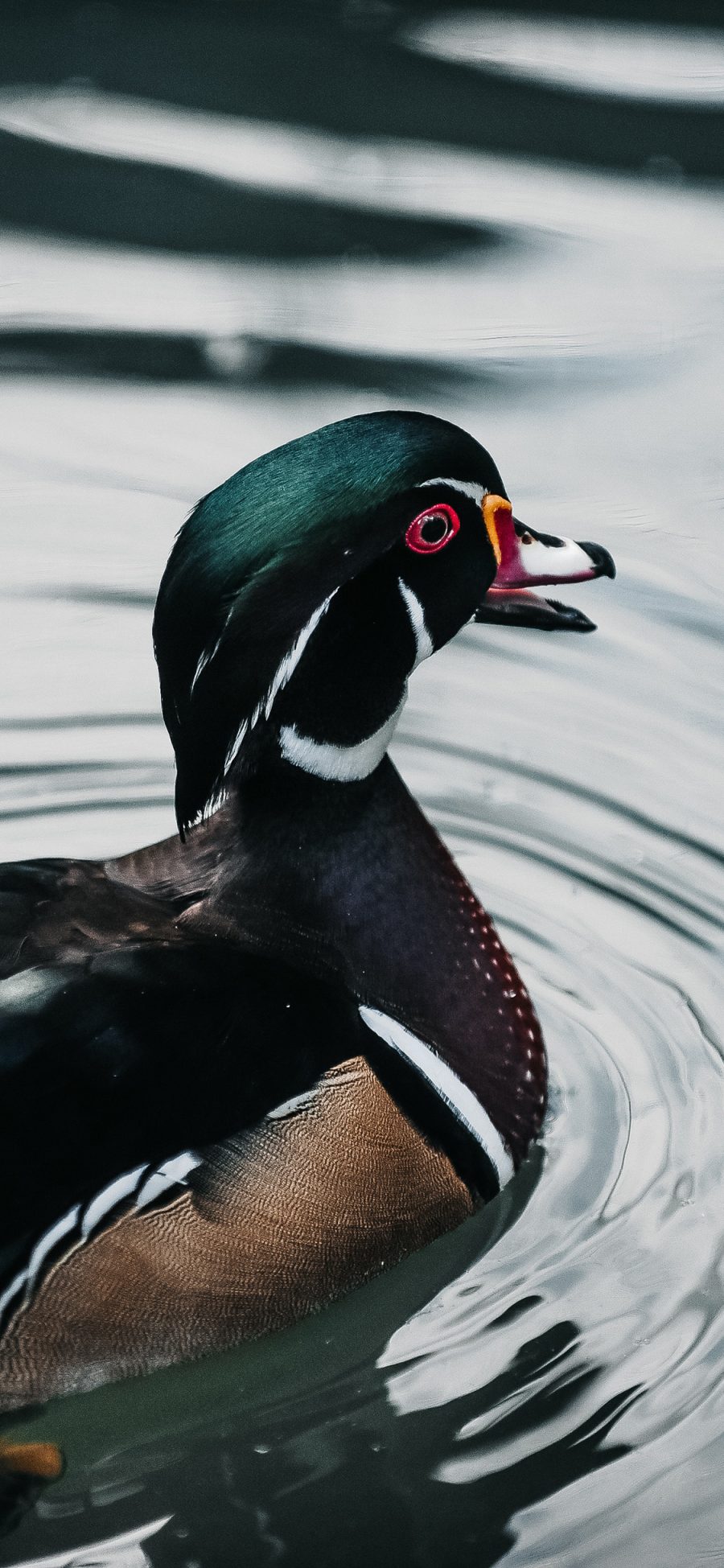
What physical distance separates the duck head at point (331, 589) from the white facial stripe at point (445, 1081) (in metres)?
0.42

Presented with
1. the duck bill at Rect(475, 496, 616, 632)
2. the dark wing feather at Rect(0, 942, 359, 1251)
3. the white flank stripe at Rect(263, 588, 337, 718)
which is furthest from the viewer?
the duck bill at Rect(475, 496, 616, 632)

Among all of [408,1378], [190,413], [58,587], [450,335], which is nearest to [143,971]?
[408,1378]

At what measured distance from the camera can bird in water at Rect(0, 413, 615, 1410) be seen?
10.8 ft

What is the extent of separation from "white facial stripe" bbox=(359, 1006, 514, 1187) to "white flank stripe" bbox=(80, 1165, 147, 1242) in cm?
49

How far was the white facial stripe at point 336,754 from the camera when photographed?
3.63 m

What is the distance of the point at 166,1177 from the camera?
3.32 m

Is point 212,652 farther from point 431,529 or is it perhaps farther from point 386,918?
point 386,918

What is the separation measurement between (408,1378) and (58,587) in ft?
8.36

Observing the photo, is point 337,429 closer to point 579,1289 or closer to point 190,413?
point 579,1289

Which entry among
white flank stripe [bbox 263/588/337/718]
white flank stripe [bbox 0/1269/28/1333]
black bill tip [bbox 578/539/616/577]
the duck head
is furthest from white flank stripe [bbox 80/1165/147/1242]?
black bill tip [bbox 578/539/616/577]

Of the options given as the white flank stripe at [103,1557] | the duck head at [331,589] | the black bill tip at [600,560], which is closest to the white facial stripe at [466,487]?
the duck head at [331,589]

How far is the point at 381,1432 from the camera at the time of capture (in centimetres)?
355

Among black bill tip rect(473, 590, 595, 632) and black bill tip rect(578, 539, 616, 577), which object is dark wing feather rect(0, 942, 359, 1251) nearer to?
black bill tip rect(473, 590, 595, 632)

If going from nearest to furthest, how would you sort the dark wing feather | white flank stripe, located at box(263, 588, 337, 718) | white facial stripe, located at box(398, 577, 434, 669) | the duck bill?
the dark wing feather → white flank stripe, located at box(263, 588, 337, 718) → white facial stripe, located at box(398, 577, 434, 669) → the duck bill
